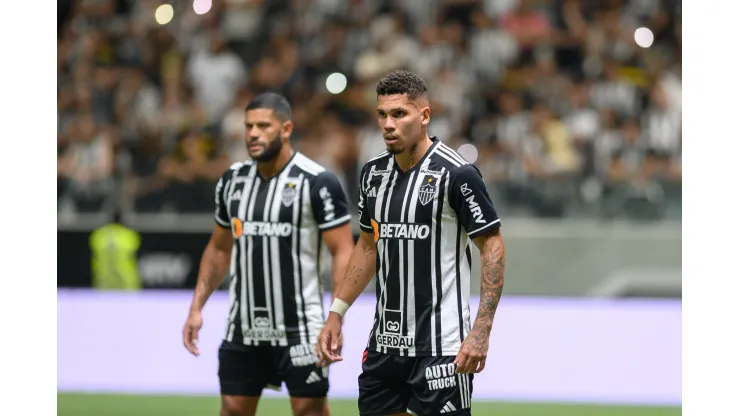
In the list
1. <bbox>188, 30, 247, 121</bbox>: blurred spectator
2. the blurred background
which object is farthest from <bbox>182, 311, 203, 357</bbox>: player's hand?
<bbox>188, 30, 247, 121</bbox>: blurred spectator

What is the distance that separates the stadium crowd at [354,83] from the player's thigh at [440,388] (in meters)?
7.45

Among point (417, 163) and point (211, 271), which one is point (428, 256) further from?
point (211, 271)

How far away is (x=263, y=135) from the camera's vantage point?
21.7ft

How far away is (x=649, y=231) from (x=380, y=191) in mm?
7175

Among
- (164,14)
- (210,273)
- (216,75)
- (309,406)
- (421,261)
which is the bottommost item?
(309,406)

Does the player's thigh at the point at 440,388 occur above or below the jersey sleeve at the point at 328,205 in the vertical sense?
below

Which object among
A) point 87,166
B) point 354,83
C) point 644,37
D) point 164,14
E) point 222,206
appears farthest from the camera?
point 164,14

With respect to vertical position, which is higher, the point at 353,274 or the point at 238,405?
the point at 353,274

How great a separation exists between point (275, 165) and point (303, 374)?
128 cm

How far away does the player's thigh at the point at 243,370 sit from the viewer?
653 cm

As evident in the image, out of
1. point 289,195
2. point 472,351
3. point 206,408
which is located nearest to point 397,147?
point 472,351

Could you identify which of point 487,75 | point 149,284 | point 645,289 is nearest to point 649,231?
point 645,289

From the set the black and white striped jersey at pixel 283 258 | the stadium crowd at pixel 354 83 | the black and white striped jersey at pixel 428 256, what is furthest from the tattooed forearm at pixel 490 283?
the stadium crowd at pixel 354 83

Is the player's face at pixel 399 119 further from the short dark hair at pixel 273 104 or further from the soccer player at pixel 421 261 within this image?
the short dark hair at pixel 273 104
